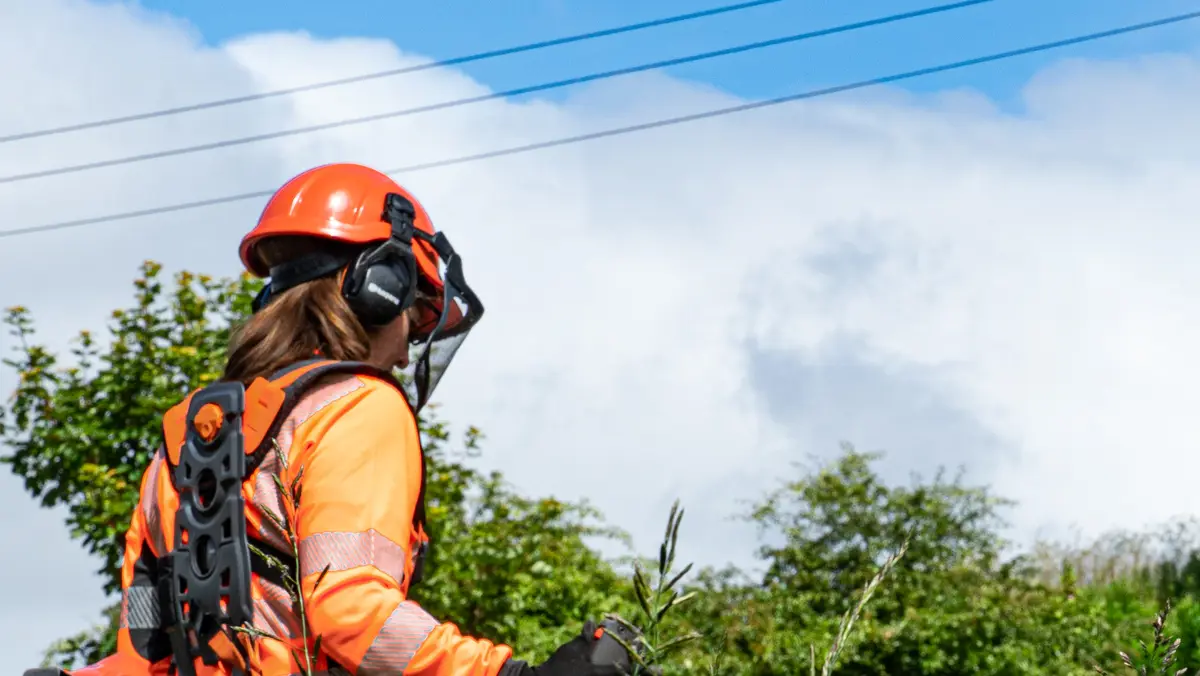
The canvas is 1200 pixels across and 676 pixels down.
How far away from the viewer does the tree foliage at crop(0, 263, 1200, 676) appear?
9883 mm

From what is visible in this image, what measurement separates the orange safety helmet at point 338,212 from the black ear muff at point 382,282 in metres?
0.06

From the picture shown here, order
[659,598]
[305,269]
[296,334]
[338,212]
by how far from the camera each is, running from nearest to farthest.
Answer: [659,598]
[296,334]
[305,269]
[338,212]

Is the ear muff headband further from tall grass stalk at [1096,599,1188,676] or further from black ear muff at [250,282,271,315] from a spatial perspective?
tall grass stalk at [1096,599,1188,676]

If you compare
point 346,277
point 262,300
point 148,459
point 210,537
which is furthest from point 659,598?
point 148,459

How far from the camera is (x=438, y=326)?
3240 millimetres

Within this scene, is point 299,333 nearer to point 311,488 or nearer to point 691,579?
point 311,488

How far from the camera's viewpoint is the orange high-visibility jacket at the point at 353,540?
247 cm

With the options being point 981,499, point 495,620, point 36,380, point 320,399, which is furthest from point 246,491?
point 981,499

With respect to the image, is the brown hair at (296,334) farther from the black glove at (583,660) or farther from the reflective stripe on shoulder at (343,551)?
the black glove at (583,660)

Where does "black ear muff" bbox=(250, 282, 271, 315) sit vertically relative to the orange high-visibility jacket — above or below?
above

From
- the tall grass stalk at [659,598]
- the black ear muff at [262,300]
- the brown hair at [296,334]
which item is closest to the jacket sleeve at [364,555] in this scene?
the brown hair at [296,334]

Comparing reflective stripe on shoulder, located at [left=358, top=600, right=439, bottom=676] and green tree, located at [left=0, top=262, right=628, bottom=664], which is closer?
reflective stripe on shoulder, located at [left=358, top=600, right=439, bottom=676]

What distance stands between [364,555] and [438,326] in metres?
0.83

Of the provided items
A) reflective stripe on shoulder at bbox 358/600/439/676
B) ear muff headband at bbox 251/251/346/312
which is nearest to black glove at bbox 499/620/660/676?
reflective stripe on shoulder at bbox 358/600/439/676
